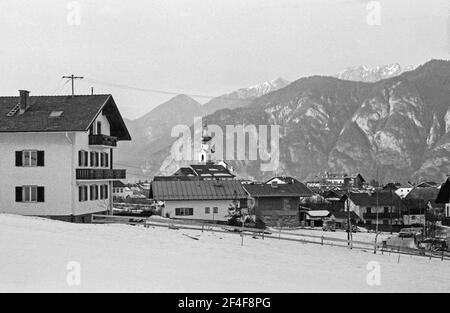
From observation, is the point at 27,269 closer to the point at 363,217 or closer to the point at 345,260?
the point at 345,260

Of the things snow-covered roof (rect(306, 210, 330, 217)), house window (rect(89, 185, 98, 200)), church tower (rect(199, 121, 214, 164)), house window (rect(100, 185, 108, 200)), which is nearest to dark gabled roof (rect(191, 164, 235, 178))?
church tower (rect(199, 121, 214, 164))

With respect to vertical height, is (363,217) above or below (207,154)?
below

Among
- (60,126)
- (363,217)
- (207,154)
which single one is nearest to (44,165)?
(60,126)

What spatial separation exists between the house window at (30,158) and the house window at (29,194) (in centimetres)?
164

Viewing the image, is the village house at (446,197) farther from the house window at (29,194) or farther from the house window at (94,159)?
the house window at (29,194)

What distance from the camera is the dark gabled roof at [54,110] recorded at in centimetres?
3988

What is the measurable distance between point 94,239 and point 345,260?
1343 centimetres

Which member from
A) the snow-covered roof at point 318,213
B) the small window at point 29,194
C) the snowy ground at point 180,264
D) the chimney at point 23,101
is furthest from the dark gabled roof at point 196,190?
the snow-covered roof at point 318,213

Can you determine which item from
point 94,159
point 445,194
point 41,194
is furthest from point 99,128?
point 445,194

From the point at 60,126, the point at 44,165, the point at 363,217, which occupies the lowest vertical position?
the point at 363,217
